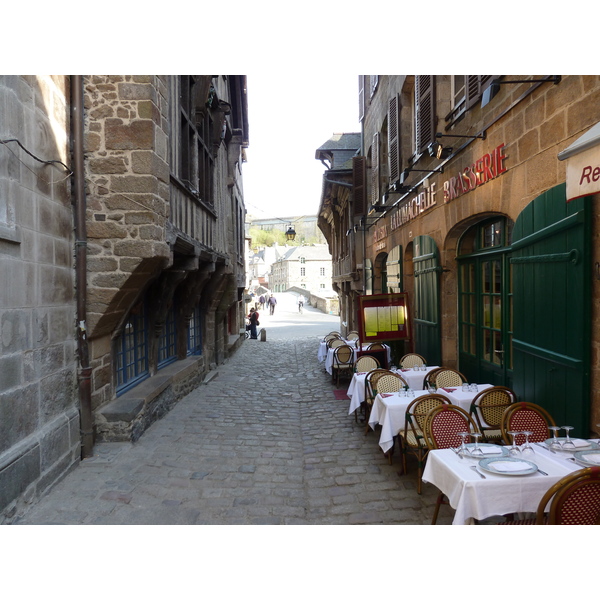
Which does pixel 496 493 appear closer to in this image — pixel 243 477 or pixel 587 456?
pixel 587 456

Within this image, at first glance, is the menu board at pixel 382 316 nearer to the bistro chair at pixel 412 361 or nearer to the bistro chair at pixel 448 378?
the bistro chair at pixel 412 361

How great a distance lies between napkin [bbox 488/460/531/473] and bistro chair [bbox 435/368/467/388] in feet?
9.43

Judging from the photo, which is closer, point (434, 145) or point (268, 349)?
point (434, 145)

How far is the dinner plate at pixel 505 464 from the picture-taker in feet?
9.58

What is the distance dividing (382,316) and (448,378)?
2.50m

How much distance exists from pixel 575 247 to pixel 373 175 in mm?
8887

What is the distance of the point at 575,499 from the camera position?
2516mm

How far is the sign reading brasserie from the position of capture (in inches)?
203

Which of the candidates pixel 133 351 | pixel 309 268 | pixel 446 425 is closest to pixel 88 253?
pixel 133 351

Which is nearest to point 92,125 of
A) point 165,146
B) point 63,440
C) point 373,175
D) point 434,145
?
point 165,146

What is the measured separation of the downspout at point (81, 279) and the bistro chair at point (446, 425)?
11.4 ft

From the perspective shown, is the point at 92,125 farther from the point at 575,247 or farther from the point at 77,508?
the point at 575,247

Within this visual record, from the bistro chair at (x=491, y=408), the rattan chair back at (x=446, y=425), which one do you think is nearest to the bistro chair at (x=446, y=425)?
the rattan chair back at (x=446, y=425)

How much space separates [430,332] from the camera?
25.7 ft
